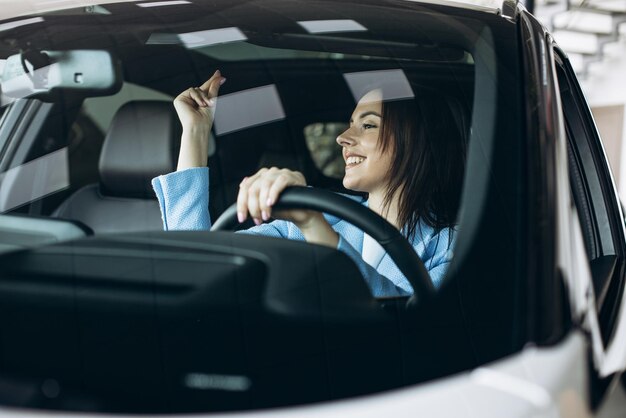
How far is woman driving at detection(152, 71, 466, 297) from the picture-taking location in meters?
1.30

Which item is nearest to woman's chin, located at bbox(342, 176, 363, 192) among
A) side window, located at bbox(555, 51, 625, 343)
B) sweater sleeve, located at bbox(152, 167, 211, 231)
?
sweater sleeve, located at bbox(152, 167, 211, 231)

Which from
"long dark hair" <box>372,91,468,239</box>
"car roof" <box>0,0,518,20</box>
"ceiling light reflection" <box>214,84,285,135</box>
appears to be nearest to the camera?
"long dark hair" <box>372,91,468,239</box>

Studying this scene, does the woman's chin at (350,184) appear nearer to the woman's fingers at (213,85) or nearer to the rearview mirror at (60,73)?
the woman's fingers at (213,85)

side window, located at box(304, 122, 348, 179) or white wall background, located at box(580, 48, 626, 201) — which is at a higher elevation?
white wall background, located at box(580, 48, 626, 201)

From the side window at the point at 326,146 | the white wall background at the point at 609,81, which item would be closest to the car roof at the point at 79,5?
the side window at the point at 326,146

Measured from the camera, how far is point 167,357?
3.27ft

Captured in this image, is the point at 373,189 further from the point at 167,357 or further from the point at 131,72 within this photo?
the point at 167,357

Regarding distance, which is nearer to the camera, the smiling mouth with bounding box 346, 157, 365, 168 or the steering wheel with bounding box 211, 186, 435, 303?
the steering wheel with bounding box 211, 186, 435, 303

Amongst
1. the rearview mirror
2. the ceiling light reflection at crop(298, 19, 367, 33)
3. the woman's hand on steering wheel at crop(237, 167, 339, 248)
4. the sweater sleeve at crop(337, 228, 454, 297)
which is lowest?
the sweater sleeve at crop(337, 228, 454, 297)

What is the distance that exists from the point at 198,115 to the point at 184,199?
0.19m

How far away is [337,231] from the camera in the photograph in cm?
129

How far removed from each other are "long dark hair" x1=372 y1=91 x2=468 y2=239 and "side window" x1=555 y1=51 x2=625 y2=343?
0.45 meters

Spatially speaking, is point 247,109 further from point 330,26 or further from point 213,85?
point 330,26

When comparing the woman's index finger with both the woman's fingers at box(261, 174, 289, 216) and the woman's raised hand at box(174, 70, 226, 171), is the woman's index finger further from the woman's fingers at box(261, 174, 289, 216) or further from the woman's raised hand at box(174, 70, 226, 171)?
the woman's fingers at box(261, 174, 289, 216)
